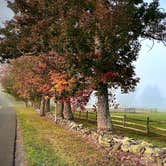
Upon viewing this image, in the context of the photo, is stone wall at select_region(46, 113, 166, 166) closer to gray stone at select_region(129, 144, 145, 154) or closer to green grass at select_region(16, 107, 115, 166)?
gray stone at select_region(129, 144, 145, 154)

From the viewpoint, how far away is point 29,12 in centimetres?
2955

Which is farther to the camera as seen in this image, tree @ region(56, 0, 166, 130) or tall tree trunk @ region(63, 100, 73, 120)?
tall tree trunk @ region(63, 100, 73, 120)

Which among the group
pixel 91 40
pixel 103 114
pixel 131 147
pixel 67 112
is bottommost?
pixel 131 147

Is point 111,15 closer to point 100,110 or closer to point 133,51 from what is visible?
point 133,51

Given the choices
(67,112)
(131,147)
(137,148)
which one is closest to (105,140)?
(131,147)

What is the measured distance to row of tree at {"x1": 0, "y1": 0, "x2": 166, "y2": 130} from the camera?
23141 millimetres

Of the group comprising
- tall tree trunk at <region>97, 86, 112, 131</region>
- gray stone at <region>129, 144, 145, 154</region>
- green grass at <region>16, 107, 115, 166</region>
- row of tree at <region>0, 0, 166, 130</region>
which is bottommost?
green grass at <region>16, 107, 115, 166</region>

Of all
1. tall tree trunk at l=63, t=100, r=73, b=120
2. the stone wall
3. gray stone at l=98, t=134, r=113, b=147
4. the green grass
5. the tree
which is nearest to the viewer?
the stone wall

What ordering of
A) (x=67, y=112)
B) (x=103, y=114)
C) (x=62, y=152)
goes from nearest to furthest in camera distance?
(x=62, y=152) < (x=103, y=114) < (x=67, y=112)

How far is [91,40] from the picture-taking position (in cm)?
2389

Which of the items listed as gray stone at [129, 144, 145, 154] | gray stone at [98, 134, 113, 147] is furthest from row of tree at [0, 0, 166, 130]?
gray stone at [129, 144, 145, 154]

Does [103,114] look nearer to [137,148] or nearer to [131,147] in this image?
[131,147]

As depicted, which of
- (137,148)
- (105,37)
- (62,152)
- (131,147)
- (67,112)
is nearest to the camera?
(137,148)

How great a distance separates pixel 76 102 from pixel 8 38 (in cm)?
760
